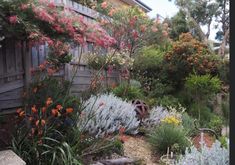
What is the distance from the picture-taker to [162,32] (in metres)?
8.84

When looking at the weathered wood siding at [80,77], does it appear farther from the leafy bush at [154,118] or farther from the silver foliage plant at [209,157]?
the silver foliage plant at [209,157]

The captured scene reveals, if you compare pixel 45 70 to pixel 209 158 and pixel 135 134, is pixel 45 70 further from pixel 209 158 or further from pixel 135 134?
pixel 209 158

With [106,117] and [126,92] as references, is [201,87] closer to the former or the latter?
[126,92]

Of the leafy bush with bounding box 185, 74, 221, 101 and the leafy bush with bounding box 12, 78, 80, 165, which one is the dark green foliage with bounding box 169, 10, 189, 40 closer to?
the leafy bush with bounding box 185, 74, 221, 101

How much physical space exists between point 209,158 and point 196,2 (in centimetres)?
1327

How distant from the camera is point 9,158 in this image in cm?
304

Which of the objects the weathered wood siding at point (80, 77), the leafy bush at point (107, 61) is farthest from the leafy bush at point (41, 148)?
the leafy bush at point (107, 61)

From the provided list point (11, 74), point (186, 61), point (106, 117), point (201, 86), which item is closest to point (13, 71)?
point (11, 74)

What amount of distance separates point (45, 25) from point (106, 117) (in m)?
1.70

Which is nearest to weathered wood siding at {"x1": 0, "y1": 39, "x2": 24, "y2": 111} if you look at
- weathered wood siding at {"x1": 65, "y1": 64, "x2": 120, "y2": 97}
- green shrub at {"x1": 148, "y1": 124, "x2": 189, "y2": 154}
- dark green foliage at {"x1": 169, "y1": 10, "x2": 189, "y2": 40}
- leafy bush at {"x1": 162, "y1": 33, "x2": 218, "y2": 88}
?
weathered wood siding at {"x1": 65, "y1": 64, "x2": 120, "y2": 97}

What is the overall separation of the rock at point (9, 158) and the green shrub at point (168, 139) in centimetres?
217

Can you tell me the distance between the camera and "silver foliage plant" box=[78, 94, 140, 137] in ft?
14.0

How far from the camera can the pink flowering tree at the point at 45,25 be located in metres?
3.54

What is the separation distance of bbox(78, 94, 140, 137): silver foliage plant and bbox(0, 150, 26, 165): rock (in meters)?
1.06
